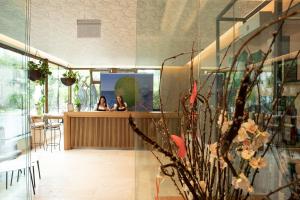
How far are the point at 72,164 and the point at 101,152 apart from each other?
1.43 m

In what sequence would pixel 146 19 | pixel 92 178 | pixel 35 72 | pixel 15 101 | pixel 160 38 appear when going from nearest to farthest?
pixel 146 19 → pixel 160 38 → pixel 15 101 → pixel 92 178 → pixel 35 72

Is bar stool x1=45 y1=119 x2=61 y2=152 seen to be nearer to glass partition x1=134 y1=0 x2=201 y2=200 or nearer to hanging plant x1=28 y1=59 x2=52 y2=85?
hanging plant x1=28 y1=59 x2=52 y2=85

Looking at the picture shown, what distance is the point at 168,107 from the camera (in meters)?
2.25

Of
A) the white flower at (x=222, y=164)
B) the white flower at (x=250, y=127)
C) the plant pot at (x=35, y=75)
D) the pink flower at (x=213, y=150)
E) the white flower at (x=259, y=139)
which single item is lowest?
the white flower at (x=222, y=164)

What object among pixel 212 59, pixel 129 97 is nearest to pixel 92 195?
pixel 212 59

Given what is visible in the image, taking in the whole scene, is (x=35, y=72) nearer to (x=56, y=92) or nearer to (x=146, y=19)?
(x=146, y=19)

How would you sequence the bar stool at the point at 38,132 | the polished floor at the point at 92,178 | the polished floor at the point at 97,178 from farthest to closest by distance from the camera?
the bar stool at the point at 38,132, the polished floor at the point at 92,178, the polished floor at the point at 97,178

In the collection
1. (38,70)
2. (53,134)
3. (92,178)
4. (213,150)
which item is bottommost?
(92,178)

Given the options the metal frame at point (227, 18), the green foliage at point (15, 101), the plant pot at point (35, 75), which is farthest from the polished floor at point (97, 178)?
the plant pot at point (35, 75)

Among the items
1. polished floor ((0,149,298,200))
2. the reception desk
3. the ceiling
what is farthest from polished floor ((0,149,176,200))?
the ceiling

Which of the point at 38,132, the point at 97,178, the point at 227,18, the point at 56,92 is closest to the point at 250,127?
the point at 227,18

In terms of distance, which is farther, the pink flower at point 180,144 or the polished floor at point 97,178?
the polished floor at point 97,178

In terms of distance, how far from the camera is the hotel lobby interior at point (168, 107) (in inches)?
34.1

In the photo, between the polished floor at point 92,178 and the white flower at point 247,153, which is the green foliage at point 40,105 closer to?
the polished floor at point 92,178
